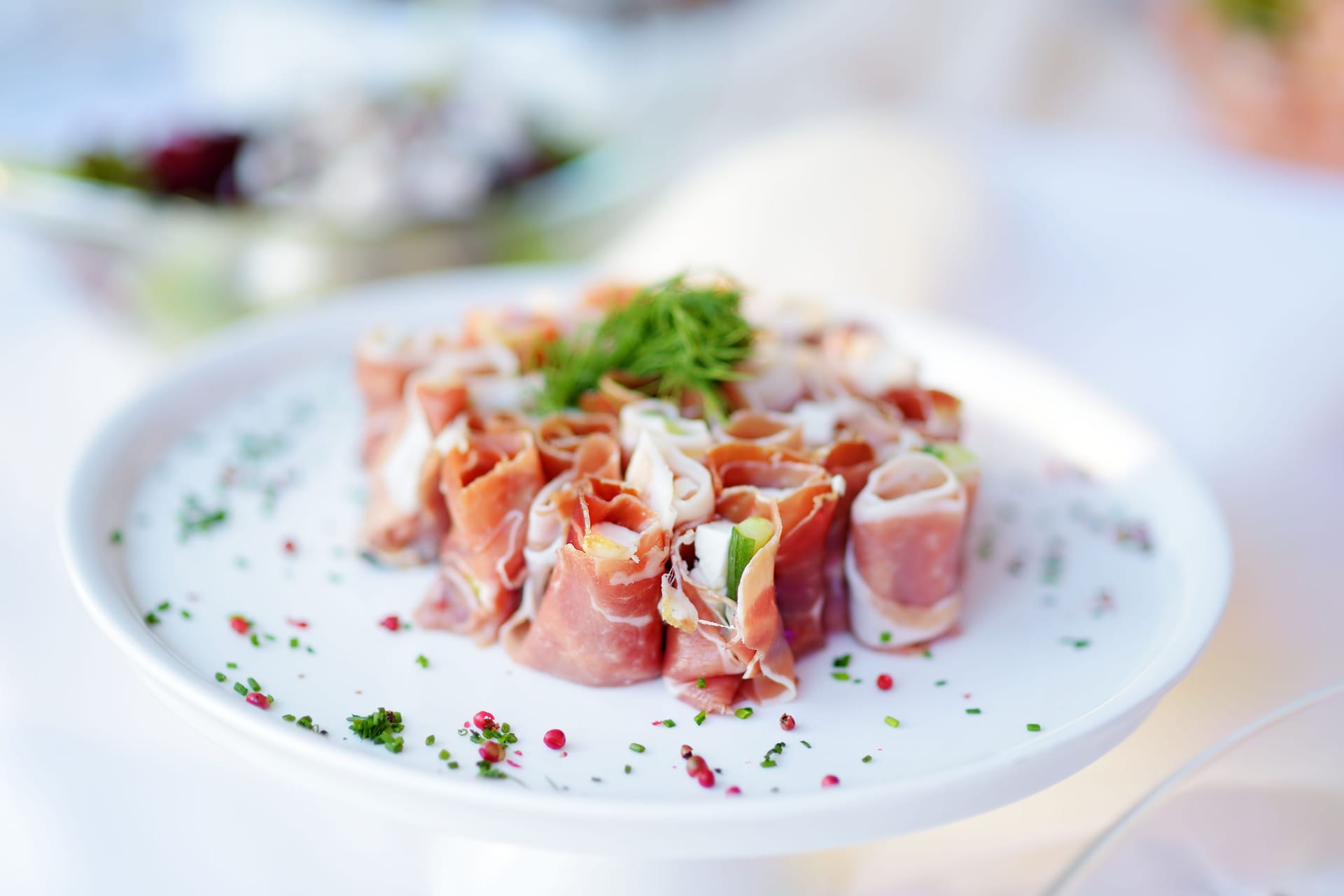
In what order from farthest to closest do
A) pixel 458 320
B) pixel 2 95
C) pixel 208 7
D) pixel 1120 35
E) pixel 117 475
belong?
pixel 1120 35 → pixel 208 7 → pixel 2 95 → pixel 458 320 → pixel 117 475

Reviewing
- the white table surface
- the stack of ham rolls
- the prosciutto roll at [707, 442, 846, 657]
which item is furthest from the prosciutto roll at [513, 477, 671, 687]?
the white table surface

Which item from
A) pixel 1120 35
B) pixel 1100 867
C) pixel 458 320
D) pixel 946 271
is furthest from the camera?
pixel 1120 35

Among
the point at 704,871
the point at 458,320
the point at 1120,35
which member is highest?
the point at 1120,35

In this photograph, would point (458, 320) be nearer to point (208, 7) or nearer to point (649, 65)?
point (649, 65)

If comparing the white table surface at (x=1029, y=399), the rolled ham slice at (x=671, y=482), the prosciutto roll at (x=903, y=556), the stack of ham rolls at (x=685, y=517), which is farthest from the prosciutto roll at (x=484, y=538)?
the prosciutto roll at (x=903, y=556)

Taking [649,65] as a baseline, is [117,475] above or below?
below

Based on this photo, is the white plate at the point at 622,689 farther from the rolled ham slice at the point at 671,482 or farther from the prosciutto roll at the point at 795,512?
the rolled ham slice at the point at 671,482

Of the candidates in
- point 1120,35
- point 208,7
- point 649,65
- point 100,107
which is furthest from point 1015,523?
point 1120,35
